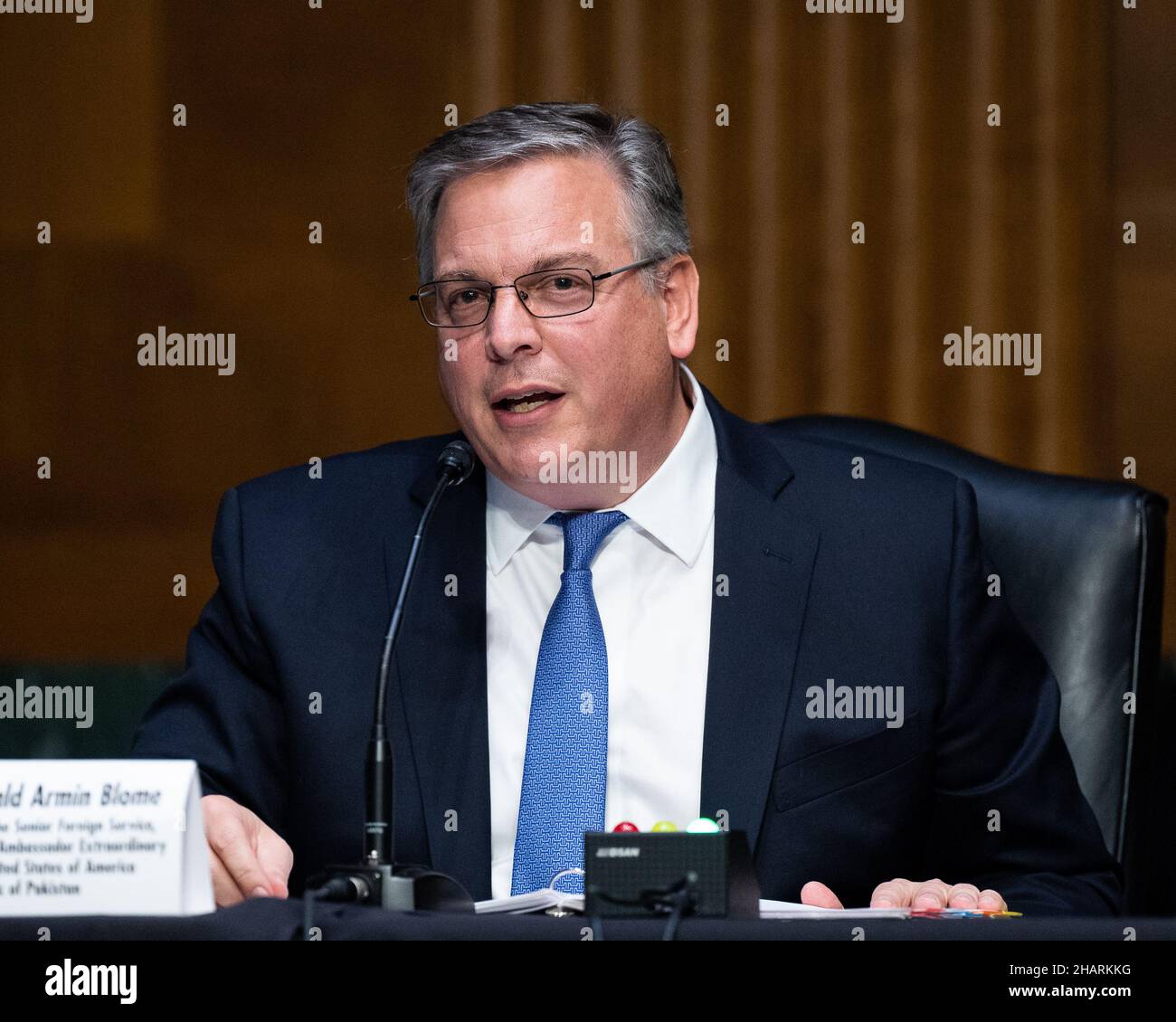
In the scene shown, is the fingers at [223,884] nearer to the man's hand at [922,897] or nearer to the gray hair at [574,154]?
the man's hand at [922,897]

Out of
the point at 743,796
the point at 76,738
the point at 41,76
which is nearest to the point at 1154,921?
the point at 743,796

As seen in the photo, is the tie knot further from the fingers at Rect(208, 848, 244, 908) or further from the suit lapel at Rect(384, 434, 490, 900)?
the fingers at Rect(208, 848, 244, 908)

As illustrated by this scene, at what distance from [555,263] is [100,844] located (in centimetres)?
104

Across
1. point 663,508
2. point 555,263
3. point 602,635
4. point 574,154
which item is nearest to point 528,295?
point 555,263

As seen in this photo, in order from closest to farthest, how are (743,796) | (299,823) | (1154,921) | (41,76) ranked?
1. (1154,921)
2. (743,796)
3. (299,823)
4. (41,76)

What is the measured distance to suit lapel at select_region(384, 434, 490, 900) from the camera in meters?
1.86

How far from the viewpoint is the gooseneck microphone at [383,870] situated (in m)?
1.25

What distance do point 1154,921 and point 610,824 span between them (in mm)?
889

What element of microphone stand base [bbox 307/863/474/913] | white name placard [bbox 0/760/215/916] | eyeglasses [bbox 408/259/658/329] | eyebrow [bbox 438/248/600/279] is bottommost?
microphone stand base [bbox 307/863/474/913]

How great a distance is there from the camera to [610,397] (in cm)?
197

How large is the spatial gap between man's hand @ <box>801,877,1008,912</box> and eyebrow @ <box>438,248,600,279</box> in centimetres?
81

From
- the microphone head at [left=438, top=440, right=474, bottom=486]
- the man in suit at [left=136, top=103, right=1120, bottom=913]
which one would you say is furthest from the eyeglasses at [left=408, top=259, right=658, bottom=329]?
the microphone head at [left=438, top=440, right=474, bottom=486]

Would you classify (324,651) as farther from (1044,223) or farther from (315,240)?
(1044,223)

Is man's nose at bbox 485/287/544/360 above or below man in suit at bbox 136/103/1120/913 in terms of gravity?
above
